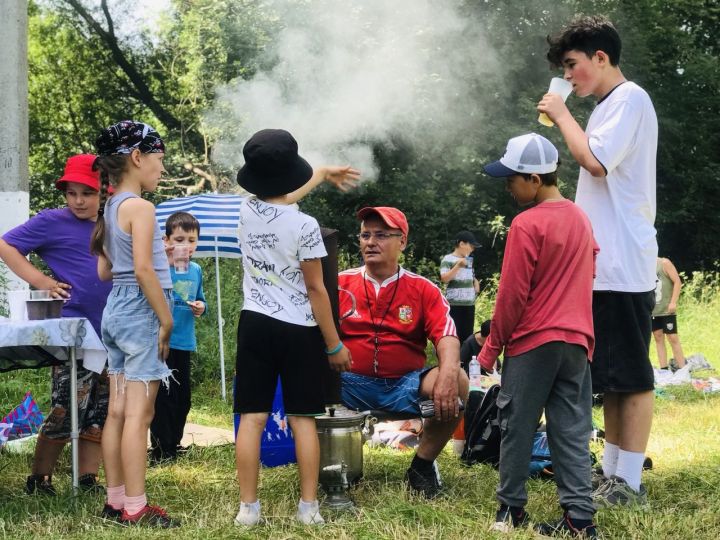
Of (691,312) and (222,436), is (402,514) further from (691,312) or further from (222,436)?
(691,312)

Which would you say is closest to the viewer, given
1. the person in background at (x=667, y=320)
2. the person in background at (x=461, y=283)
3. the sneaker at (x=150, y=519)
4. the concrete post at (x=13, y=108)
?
the sneaker at (x=150, y=519)

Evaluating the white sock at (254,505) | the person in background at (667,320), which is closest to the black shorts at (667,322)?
the person in background at (667,320)

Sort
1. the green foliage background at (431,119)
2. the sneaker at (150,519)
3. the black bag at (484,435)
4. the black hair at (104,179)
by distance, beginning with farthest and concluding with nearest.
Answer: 1. the green foliage background at (431,119)
2. the black bag at (484,435)
3. the black hair at (104,179)
4. the sneaker at (150,519)

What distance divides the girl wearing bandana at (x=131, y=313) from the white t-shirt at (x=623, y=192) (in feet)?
5.76

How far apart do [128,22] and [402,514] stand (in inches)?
720

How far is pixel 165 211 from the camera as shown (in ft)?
25.0

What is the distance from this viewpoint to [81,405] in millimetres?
3826

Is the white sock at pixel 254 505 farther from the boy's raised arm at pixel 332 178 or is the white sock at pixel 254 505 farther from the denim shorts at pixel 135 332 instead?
the boy's raised arm at pixel 332 178

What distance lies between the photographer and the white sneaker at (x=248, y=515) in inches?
128

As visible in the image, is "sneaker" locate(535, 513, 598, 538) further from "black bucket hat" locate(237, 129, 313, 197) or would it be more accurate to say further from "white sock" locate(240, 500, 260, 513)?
"black bucket hat" locate(237, 129, 313, 197)

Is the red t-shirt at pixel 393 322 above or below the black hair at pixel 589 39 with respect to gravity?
below

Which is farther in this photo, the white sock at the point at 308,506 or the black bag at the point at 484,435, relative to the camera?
the black bag at the point at 484,435

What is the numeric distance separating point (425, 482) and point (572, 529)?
3.08 ft

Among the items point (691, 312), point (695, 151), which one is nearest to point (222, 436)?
point (691, 312)
